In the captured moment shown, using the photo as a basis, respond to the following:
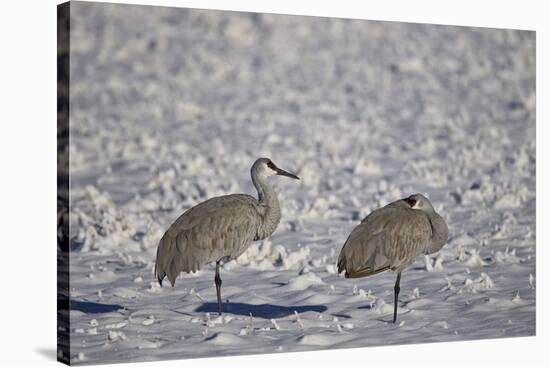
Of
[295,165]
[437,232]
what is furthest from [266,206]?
[437,232]

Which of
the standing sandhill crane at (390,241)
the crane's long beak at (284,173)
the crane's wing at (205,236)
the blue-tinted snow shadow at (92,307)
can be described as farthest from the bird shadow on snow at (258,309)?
the crane's long beak at (284,173)

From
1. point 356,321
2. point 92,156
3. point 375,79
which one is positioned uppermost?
point 375,79

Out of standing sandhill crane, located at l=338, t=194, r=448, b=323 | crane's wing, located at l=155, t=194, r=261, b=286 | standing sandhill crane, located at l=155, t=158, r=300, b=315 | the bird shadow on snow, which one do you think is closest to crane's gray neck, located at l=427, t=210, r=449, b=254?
standing sandhill crane, located at l=338, t=194, r=448, b=323

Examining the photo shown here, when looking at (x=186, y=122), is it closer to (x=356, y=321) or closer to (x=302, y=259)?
(x=302, y=259)

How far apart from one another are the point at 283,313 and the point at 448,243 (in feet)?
4.77

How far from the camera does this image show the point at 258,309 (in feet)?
27.0

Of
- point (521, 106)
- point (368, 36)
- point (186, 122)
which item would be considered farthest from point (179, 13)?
point (521, 106)

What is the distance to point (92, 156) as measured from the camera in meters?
7.65

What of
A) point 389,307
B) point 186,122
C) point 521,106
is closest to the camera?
point 186,122

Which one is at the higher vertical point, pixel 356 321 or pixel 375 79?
pixel 375 79

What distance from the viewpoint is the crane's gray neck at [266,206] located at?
27.0 ft

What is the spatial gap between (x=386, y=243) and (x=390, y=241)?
0.11 feet

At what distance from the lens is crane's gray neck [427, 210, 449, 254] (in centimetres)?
856

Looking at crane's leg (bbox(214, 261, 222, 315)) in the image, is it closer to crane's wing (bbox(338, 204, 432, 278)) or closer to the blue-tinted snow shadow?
the blue-tinted snow shadow
